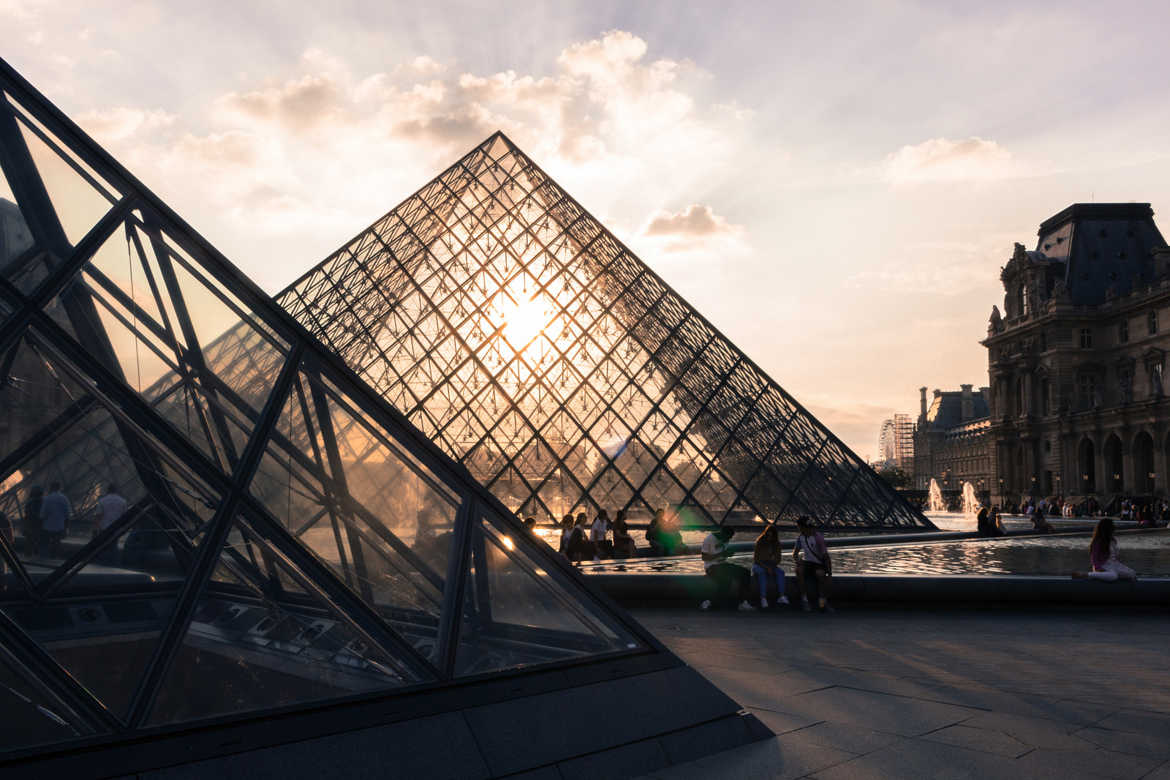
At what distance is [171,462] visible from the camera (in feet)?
11.7

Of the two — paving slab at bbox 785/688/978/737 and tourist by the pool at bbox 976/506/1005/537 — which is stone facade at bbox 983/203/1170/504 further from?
paving slab at bbox 785/688/978/737

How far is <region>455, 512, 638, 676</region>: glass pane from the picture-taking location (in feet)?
12.4

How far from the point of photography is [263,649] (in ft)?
11.2

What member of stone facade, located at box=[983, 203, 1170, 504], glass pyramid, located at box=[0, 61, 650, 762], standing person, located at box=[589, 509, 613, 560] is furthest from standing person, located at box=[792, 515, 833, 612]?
stone facade, located at box=[983, 203, 1170, 504]

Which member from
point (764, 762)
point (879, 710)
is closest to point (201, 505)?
point (764, 762)

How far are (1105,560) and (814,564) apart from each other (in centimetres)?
262

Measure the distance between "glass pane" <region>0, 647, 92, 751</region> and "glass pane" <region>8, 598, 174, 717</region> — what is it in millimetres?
98

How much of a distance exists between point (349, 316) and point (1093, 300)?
56.6 meters

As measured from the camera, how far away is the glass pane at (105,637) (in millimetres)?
2861

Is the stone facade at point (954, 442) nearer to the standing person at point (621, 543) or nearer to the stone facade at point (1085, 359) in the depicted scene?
the stone facade at point (1085, 359)

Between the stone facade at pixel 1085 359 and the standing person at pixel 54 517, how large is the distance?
182 feet

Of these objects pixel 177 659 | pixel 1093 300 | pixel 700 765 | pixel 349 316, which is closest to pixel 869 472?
pixel 349 316

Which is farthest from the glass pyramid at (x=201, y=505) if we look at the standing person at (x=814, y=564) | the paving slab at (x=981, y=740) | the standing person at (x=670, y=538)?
the standing person at (x=670, y=538)

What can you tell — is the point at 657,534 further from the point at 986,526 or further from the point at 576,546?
the point at 986,526
